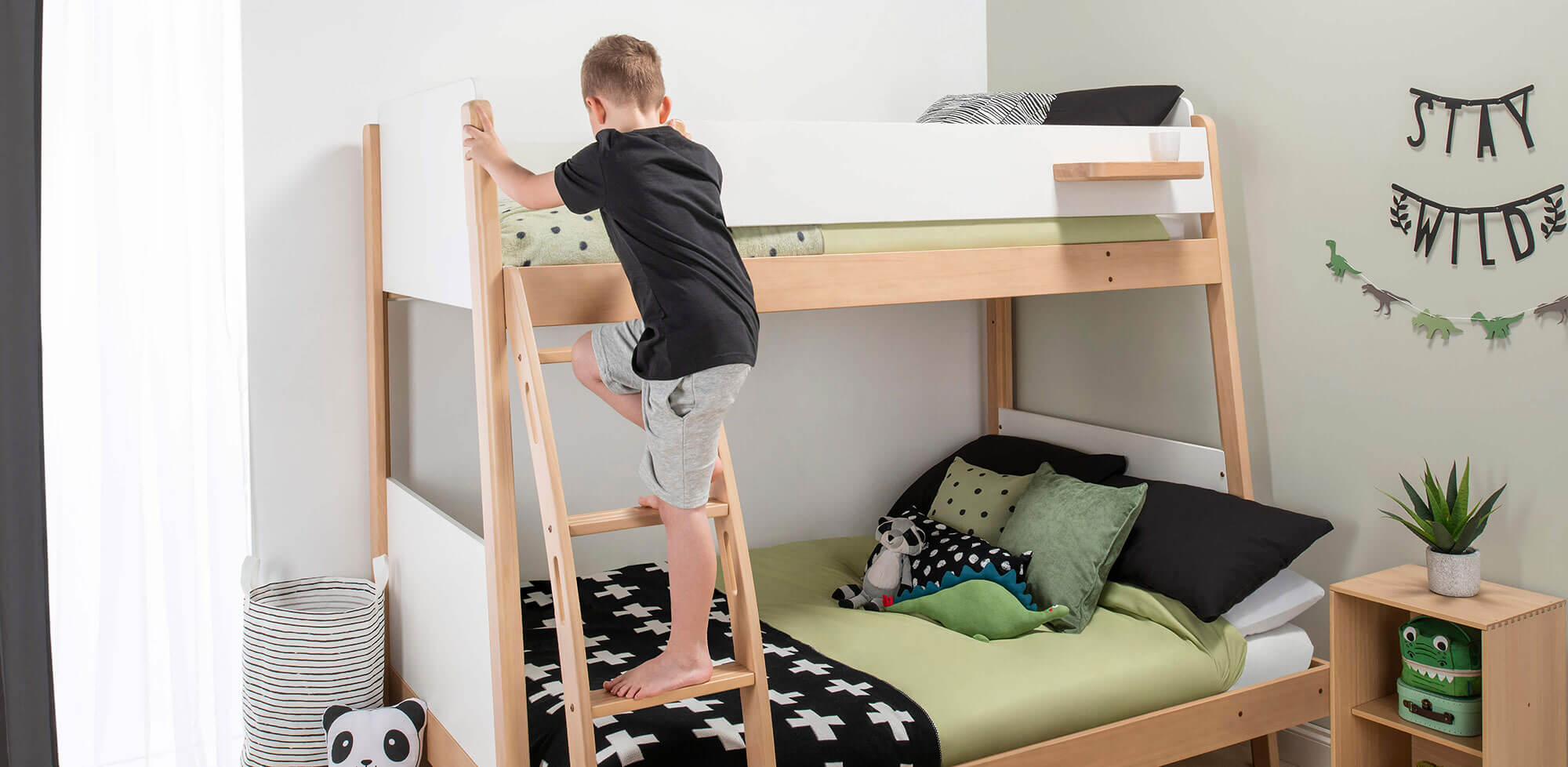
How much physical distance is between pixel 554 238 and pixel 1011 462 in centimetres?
167

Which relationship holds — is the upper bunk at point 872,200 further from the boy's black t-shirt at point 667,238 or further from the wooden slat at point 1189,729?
the wooden slat at point 1189,729

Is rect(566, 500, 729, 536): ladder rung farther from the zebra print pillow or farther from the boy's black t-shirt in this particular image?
the zebra print pillow

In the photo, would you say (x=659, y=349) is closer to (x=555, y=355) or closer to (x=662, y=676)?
(x=555, y=355)

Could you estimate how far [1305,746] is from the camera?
262cm

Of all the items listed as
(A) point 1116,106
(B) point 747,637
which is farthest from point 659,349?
(A) point 1116,106

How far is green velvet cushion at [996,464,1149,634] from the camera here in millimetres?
→ 2438

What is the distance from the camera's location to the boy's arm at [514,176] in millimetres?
1690

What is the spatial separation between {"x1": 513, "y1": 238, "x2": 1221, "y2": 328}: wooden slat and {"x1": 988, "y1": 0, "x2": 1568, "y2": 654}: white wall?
265 mm

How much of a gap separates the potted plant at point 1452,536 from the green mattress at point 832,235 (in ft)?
2.64

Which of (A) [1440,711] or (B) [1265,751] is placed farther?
(B) [1265,751]

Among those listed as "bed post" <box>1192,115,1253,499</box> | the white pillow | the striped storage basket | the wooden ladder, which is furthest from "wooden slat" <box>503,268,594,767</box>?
"bed post" <box>1192,115,1253,499</box>

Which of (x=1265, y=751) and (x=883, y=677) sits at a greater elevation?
(x=883, y=677)

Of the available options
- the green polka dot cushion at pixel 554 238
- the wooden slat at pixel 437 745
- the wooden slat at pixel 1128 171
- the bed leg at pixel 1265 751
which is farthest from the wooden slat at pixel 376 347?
the bed leg at pixel 1265 751

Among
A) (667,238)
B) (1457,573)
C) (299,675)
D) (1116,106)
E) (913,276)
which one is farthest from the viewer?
(1116,106)
